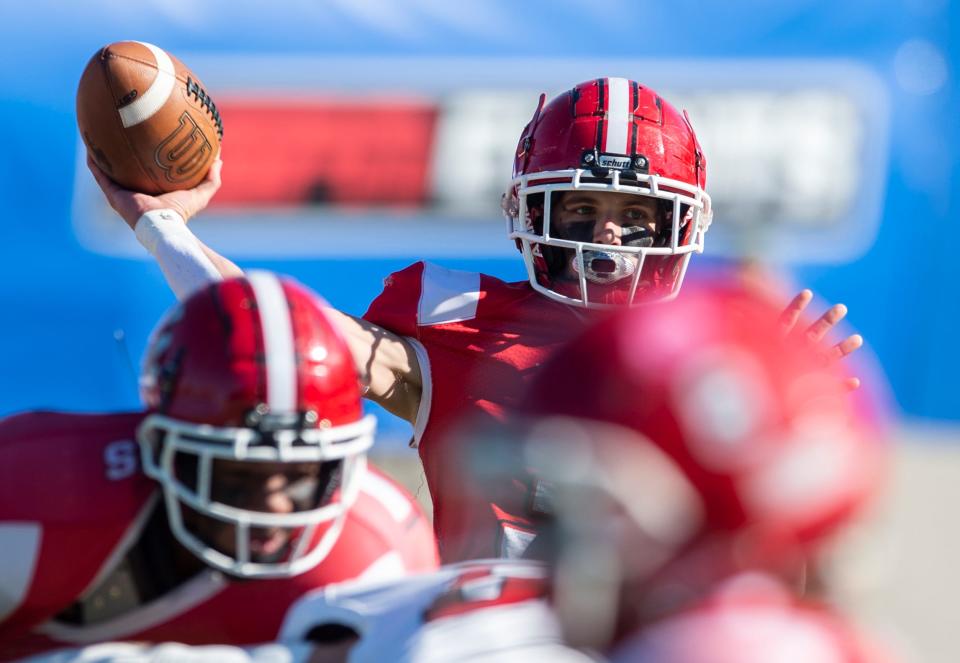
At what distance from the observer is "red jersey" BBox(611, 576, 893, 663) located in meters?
1.29

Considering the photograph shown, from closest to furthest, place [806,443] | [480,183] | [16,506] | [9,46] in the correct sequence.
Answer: [806,443]
[16,506]
[9,46]
[480,183]

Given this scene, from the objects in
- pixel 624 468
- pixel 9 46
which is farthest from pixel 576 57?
pixel 624 468

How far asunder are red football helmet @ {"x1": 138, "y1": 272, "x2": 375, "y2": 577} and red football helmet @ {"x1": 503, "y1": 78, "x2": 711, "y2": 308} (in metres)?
0.78

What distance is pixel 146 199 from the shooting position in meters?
2.66

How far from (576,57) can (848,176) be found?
131 centimetres

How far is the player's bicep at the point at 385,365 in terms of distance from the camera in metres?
2.47

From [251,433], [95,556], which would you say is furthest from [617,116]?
[95,556]

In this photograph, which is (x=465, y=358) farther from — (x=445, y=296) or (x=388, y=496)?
(x=388, y=496)

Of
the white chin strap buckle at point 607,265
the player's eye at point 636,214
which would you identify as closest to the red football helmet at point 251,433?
the white chin strap buckle at point 607,265

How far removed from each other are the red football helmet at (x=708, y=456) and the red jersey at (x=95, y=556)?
67cm

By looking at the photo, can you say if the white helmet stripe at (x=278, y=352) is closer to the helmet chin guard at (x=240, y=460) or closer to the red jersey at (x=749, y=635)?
the helmet chin guard at (x=240, y=460)

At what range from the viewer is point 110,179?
271cm

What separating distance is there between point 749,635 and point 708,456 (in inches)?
7.4

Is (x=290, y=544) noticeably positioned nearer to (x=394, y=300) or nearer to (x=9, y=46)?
(x=394, y=300)
